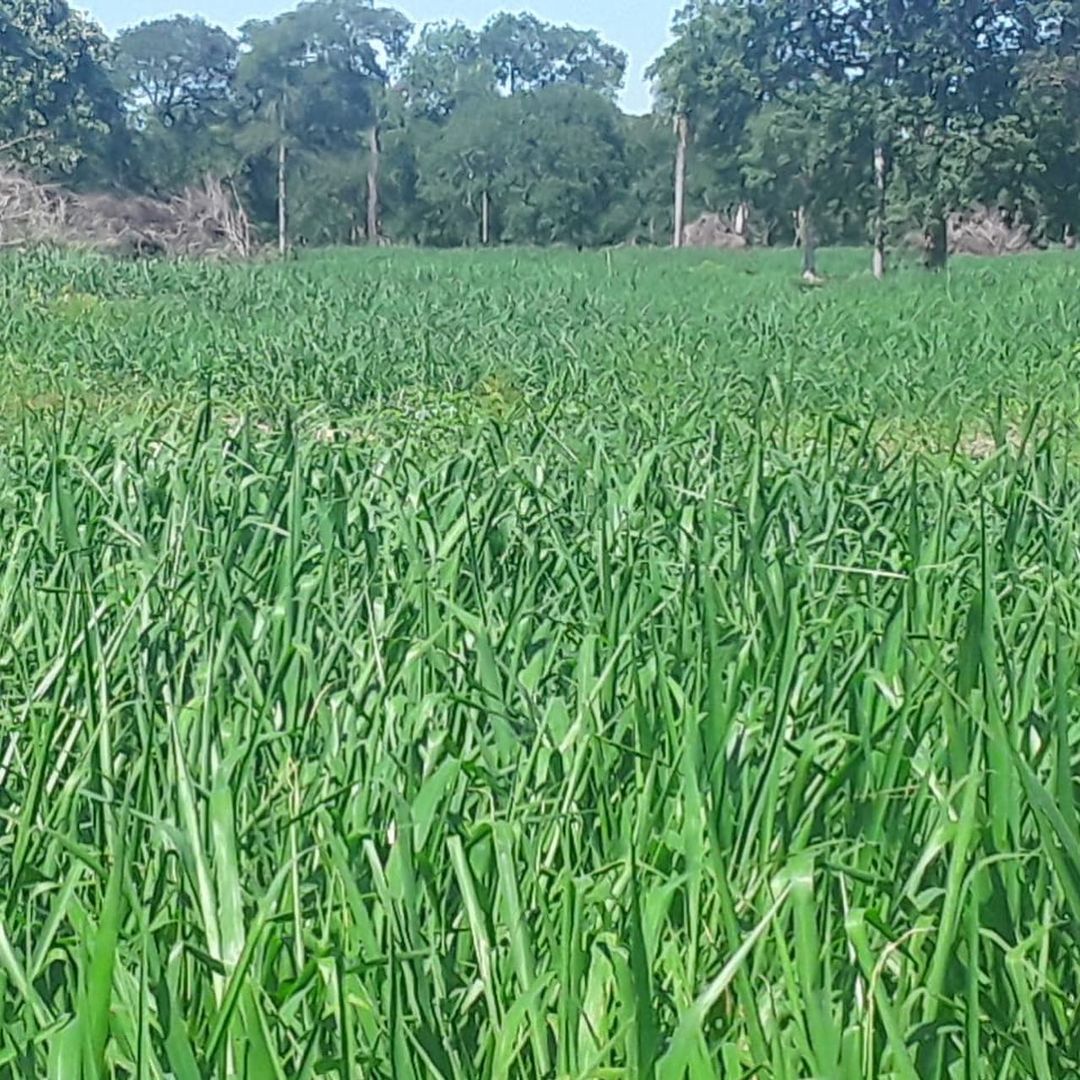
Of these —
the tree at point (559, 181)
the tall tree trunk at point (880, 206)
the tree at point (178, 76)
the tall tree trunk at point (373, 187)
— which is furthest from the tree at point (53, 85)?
the tall tree trunk at point (880, 206)

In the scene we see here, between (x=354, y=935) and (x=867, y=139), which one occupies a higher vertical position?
(x=867, y=139)

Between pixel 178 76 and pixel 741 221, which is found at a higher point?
pixel 178 76

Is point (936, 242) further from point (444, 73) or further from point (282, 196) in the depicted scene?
point (444, 73)

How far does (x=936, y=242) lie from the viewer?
28297 mm

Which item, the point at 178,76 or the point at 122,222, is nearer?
the point at 122,222

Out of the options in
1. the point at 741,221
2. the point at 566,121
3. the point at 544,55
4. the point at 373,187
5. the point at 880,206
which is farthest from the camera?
the point at 544,55

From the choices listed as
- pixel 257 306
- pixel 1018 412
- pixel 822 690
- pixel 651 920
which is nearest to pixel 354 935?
pixel 651 920

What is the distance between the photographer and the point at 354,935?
1494 millimetres

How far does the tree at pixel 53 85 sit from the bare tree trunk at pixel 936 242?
81.9 ft

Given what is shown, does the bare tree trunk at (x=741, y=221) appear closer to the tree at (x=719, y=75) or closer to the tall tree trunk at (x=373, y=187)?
the tall tree trunk at (x=373, y=187)

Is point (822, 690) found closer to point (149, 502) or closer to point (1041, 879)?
point (1041, 879)

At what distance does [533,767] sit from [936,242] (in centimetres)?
2788

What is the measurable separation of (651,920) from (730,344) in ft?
34.4

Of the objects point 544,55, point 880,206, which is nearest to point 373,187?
point 880,206
